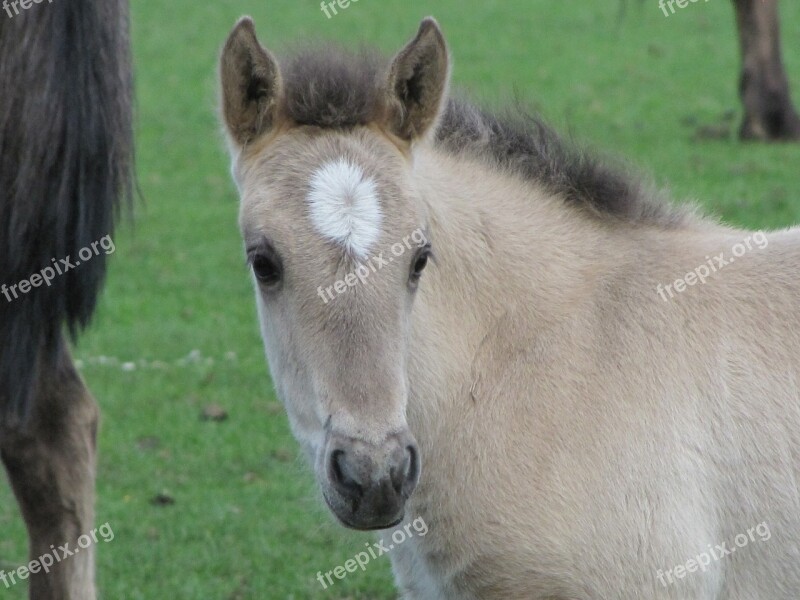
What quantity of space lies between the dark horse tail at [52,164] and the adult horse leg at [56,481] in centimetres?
34

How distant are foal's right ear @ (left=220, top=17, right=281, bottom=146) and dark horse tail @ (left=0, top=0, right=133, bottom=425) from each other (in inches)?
32.2

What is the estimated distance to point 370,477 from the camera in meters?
3.26

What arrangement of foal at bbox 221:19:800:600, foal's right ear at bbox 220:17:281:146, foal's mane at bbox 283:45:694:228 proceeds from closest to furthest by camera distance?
foal at bbox 221:19:800:600 < foal's right ear at bbox 220:17:281:146 < foal's mane at bbox 283:45:694:228

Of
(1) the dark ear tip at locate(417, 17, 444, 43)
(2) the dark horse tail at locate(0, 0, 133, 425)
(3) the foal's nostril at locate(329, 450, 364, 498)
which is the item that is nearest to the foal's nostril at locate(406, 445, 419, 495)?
(3) the foal's nostril at locate(329, 450, 364, 498)

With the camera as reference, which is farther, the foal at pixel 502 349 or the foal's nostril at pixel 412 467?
the foal at pixel 502 349

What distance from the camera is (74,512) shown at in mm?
4969

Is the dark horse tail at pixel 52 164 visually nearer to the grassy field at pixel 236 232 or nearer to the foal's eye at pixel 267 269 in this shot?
the grassy field at pixel 236 232

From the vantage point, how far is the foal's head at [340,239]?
3344 millimetres

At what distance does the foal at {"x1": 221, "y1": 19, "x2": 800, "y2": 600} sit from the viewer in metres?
3.46

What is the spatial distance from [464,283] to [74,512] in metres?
1.93

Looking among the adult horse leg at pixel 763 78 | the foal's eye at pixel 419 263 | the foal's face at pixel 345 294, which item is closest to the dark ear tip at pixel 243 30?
the foal's face at pixel 345 294

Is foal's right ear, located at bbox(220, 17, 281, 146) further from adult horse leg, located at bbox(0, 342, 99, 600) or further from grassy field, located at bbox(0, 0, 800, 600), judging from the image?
adult horse leg, located at bbox(0, 342, 99, 600)

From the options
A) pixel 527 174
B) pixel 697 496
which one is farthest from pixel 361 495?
pixel 527 174

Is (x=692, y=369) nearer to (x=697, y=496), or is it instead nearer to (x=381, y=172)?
(x=697, y=496)
